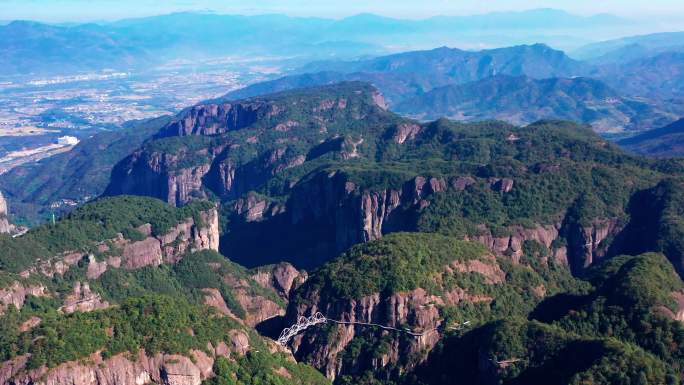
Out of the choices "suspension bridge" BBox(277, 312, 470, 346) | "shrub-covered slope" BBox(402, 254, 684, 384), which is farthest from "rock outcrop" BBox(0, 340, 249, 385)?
"shrub-covered slope" BBox(402, 254, 684, 384)

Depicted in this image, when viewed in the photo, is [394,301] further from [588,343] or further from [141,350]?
[141,350]

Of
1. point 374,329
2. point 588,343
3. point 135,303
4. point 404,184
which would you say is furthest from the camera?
point 404,184

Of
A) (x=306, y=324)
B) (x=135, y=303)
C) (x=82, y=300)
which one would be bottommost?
(x=82, y=300)

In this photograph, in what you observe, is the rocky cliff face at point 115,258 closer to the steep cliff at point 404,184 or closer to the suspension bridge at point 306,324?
the steep cliff at point 404,184

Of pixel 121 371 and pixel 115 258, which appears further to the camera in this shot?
pixel 115 258

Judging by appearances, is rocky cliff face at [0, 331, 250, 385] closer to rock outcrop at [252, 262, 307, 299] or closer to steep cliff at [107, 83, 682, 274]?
rock outcrop at [252, 262, 307, 299]

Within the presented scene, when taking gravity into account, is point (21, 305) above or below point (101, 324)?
below

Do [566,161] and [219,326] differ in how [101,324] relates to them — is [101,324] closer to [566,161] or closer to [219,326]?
[219,326]

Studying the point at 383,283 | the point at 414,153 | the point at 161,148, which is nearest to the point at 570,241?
the point at 383,283

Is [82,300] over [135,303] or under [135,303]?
under

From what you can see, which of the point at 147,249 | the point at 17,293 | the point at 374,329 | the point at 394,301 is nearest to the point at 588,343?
the point at 394,301

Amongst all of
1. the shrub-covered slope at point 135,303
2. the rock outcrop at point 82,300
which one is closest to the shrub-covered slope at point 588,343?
the shrub-covered slope at point 135,303
